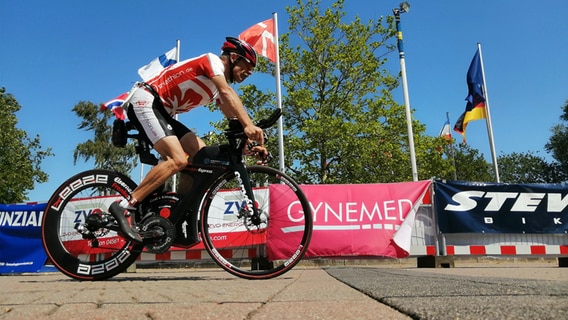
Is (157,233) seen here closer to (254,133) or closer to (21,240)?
(254,133)

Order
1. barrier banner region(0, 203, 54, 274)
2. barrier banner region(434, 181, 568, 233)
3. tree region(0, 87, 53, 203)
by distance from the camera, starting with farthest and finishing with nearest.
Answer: tree region(0, 87, 53, 203)
barrier banner region(0, 203, 54, 274)
barrier banner region(434, 181, 568, 233)

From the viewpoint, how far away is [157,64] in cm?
1689

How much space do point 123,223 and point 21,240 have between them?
7.80m

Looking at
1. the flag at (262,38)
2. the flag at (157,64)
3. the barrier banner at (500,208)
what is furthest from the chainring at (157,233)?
the flag at (157,64)

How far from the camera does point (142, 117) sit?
12.1 feet

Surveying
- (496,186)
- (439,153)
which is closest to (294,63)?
(439,153)

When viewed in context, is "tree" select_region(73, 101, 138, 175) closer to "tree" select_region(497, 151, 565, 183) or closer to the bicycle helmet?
the bicycle helmet

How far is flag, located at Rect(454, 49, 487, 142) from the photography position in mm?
19375

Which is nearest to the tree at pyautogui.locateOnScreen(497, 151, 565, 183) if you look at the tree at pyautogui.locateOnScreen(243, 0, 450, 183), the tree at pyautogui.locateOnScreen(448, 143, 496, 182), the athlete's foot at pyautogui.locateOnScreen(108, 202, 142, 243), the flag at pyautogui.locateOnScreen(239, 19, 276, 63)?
the tree at pyautogui.locateOnScreen(448, 143, 496, 182)

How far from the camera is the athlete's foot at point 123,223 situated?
3.50 meters

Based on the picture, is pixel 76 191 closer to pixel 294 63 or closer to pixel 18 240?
pixel 18 240

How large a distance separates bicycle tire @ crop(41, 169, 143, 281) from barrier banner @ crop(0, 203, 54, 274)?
21.3ft

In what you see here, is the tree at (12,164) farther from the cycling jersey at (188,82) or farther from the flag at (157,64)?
the cycling jersey at (188,82)

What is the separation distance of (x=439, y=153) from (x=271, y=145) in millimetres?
9426
